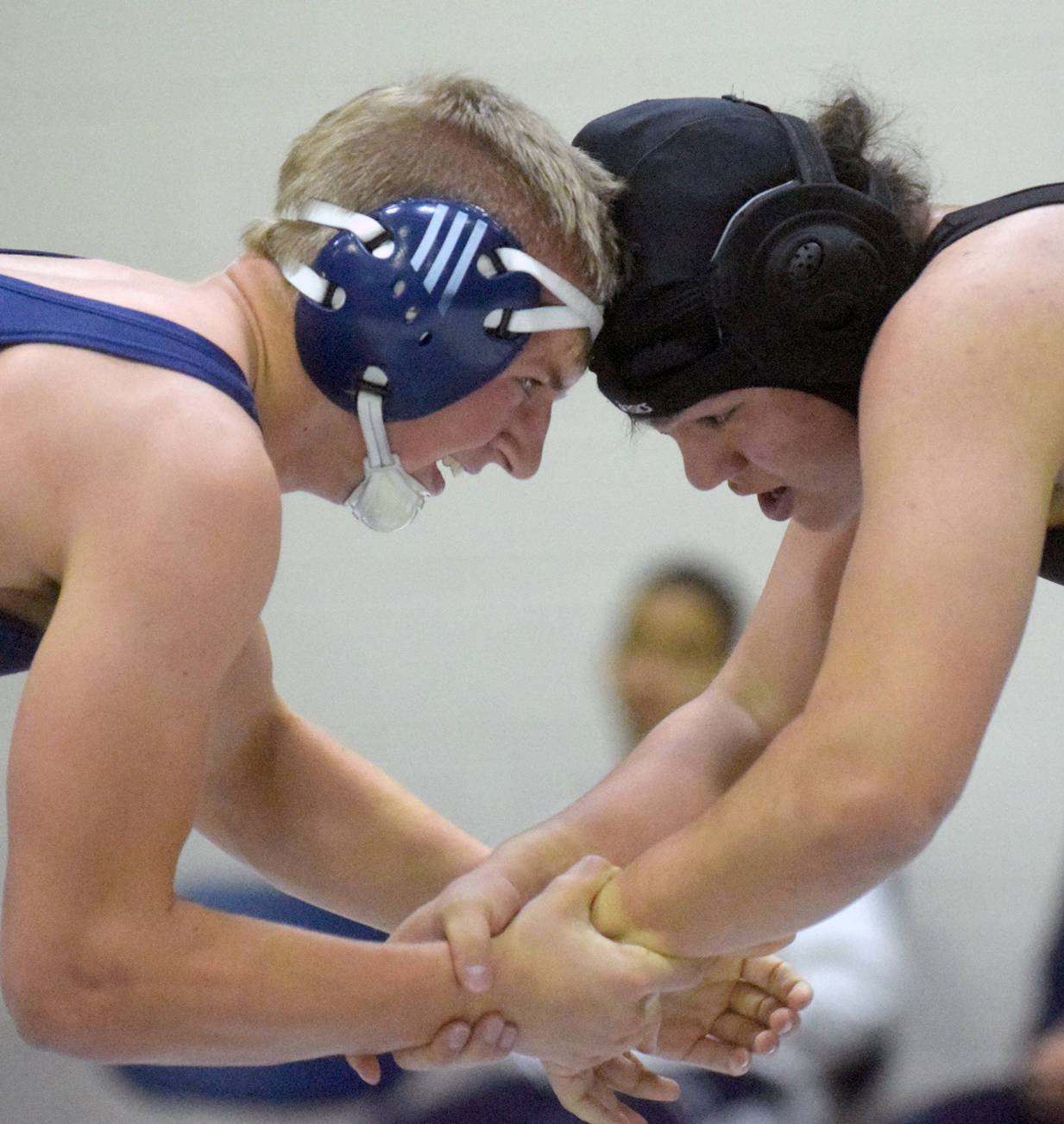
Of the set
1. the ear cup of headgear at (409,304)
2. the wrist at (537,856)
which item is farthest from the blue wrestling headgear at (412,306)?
the wrist at (537,856)

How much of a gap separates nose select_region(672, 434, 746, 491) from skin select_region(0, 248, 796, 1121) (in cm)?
21

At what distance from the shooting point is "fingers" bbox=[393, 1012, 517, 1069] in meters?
→ 1.52

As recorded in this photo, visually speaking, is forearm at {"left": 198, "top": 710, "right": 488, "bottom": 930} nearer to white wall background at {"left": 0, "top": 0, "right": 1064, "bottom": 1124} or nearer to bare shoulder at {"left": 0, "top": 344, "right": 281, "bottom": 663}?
bare shoulder at {"left": 0, "top": 344, "right": 281, "bottom": 663}

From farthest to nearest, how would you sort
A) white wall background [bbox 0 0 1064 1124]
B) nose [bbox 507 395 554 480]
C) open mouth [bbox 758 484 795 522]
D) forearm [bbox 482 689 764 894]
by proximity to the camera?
1. white wall background [bbox 0 0 1064 1124]
2. forearm [bbox 482 689 764 894]
3. open mouth [bbox 758 484 795 522]
4. nose [bbox 507 395 554 480]

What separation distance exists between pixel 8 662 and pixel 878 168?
107 centimetres

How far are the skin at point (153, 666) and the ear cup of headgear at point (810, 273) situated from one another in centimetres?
21

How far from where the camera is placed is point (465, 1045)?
154 cm

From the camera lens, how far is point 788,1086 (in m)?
2.64

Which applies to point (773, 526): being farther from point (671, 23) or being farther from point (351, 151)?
point (351, 151)

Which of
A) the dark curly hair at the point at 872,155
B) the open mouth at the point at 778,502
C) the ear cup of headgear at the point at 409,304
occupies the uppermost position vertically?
the dark curly hair at the point at 872,155

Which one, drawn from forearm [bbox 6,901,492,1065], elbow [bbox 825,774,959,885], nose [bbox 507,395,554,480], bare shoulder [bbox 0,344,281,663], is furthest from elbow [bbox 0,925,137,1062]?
nose [bbox 507,395,554,480]

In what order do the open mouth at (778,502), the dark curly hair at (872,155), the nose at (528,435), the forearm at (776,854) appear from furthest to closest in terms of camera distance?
the open mouth at (778,502), the nose at (528,435), the dark curly hair at (872,155), the forearm at (776,854)

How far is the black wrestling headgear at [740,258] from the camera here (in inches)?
54.9

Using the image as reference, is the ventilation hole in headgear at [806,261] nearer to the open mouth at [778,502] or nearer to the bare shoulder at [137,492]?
the open mouth at [778,502]
